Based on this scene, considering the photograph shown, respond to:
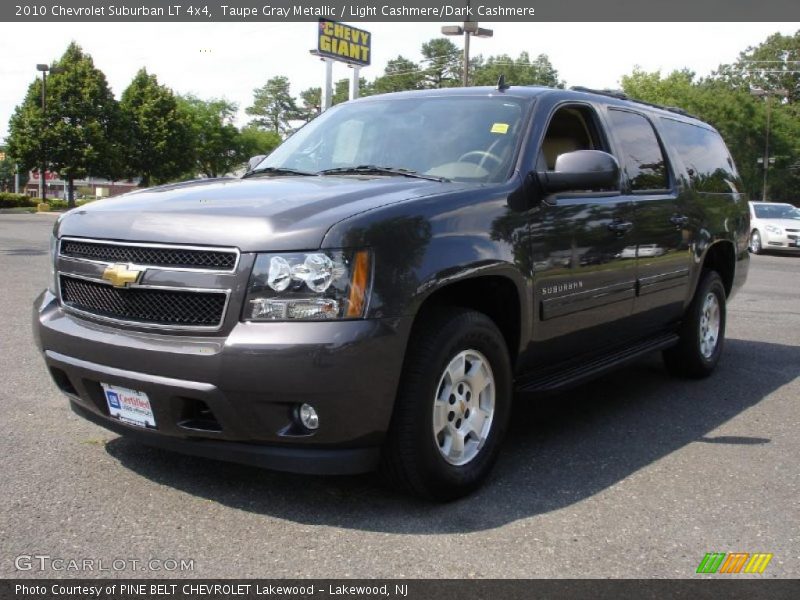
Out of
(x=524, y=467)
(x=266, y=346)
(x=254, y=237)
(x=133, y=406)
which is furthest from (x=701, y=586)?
(x=133, y=406)

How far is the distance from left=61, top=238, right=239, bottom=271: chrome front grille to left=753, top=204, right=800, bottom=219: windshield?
22741 mm

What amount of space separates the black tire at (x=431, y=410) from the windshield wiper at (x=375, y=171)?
2.75ft

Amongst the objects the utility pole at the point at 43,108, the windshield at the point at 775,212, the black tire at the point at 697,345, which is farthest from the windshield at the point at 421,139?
the utility pole at the point at 43,108

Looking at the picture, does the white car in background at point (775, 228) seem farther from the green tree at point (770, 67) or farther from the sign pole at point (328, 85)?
the green tree at point (770, 67)

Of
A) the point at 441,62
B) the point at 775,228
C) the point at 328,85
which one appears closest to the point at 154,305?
the point at 775,228

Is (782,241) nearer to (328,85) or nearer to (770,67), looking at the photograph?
(328,85)

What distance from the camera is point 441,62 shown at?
303 feet

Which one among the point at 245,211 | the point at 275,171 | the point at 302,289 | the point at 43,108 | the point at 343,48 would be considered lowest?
the point at 302,289

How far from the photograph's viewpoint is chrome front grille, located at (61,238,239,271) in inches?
128

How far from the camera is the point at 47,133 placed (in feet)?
148

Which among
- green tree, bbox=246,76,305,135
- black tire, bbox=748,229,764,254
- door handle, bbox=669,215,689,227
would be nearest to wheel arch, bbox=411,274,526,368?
door handle, bbox=669,215,689,227

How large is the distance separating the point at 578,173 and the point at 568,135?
0.78m

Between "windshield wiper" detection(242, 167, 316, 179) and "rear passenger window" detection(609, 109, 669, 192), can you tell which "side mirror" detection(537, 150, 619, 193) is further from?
"windshield wiper" detection(242, 167, 316, 179)

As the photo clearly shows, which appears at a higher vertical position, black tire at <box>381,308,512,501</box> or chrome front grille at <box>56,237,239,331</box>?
chrome front grille at <box>56,237,239,331</box>
